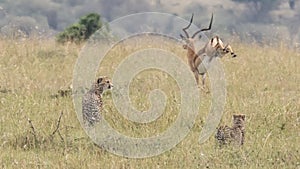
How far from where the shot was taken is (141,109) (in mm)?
7809

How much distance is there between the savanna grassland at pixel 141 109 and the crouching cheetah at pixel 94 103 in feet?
0.56

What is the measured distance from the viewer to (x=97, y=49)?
492 inches

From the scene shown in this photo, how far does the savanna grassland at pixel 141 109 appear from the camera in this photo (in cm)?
573

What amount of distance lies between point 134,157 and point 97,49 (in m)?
6.82

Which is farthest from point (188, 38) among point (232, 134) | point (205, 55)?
point (232, 134)

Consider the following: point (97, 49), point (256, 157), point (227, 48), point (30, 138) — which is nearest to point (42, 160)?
point (30, 138)

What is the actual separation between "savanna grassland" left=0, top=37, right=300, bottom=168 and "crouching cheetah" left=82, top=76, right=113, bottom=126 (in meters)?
0.17

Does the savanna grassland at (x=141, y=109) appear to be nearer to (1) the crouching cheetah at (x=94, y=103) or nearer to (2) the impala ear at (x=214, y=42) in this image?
(1) the crouching cheetah at (x=94, y=103)

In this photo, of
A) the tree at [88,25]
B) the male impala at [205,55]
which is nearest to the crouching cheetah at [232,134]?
the male impala at [205,55]

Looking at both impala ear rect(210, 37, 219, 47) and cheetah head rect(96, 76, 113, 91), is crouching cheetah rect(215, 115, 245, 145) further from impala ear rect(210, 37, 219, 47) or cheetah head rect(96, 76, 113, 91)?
impala ear rect(210, 37, 219, 47)

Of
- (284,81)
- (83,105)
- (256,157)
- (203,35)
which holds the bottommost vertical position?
(256,157)

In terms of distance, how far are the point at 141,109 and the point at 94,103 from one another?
1.11 meters

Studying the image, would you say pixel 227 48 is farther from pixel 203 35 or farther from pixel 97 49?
pixel 97 49

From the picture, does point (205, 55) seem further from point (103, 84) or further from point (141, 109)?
point (103, 84)
